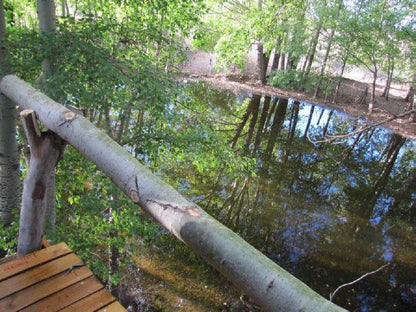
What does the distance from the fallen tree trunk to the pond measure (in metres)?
3.52

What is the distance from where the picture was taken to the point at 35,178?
2314 millimetres

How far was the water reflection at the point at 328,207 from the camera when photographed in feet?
24.1

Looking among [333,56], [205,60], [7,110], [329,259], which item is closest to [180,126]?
[7,110]

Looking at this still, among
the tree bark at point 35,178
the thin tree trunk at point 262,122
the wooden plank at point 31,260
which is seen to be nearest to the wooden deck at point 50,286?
the wooden plank at point 31,260

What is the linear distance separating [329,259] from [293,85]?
63.2ft

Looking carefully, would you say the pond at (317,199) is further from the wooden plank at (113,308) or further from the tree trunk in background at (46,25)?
the wooden plank at (113,308)

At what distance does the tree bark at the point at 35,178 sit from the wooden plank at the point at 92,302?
2.45 ft

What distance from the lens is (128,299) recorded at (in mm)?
5926

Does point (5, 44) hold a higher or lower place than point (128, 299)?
higher

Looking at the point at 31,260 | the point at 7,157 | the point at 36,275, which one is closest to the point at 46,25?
the point at 7,157

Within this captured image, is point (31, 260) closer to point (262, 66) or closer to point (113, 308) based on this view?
point (113, 308)

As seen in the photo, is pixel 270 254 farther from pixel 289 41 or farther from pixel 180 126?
pixel 289 41

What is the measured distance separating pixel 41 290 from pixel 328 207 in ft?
31.1

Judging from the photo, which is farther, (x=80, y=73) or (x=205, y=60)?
(x=205, y=60)
